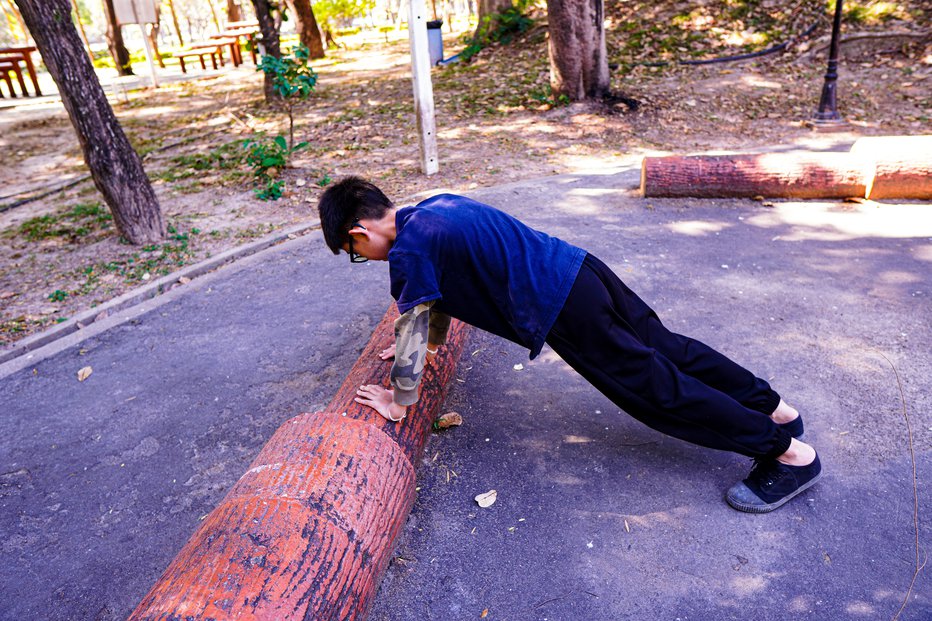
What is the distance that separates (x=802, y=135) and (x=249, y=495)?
7907 mm

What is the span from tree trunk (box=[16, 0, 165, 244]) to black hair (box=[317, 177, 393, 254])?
4.14 meters

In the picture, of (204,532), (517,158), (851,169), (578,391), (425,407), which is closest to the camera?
(204,532)

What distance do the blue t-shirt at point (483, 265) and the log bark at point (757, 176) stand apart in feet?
12.1

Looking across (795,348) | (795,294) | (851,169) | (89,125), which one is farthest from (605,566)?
(89,125)

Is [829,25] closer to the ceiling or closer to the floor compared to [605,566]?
closer to the ceiling

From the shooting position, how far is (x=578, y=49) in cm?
884

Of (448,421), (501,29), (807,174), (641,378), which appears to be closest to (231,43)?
(501,29)

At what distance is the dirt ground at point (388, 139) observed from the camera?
5758mm

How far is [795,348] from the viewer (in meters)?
3.55

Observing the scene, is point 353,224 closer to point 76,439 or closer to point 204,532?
point 204,532

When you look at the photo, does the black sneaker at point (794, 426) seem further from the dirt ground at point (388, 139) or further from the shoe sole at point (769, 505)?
the dirt ground at point (388, 139)

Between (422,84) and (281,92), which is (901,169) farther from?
(281,92)

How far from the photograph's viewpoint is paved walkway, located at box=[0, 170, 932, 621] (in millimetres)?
2312

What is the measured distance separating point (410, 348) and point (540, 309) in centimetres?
51
